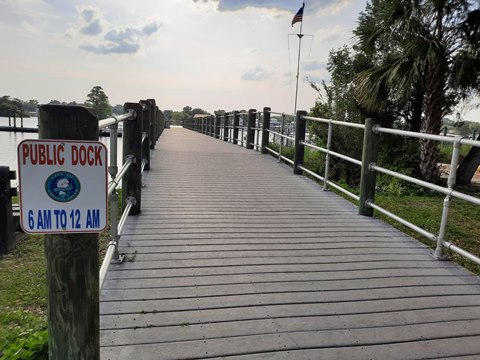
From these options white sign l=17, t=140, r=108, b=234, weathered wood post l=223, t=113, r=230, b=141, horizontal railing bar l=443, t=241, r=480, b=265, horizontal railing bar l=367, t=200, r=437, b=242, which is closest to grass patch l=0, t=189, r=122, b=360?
white sign l=17, t=140, r=108, b=234

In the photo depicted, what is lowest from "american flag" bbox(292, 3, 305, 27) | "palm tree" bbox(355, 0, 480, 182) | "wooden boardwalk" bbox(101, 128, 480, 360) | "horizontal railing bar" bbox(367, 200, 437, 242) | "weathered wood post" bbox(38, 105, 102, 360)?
"wooden boardwalk" bbox(101, 128, 480, 360)

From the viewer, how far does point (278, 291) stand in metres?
2.99

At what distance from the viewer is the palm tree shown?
945cm

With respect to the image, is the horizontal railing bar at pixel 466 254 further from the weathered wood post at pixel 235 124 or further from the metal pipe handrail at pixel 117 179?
the weathered wood post at pixel 235 124

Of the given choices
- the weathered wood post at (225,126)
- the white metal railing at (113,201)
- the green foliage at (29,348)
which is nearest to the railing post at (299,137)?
the white metal railing at (113,201)

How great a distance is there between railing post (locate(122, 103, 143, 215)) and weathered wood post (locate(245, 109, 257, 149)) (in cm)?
781

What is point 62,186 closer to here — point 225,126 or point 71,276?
point 71,276

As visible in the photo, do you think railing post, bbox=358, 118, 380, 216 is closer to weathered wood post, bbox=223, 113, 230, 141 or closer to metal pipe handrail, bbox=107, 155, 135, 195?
metal pipe handrail, bbox=107, 155, 135, 195

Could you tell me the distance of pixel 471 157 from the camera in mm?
12711

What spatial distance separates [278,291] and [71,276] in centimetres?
161

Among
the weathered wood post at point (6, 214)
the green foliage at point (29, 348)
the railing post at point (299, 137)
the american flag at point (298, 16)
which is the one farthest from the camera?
the american flag at point (298, 16)

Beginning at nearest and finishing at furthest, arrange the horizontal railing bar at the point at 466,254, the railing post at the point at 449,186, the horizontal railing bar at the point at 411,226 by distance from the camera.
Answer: the horizontal railing bar at the point at 466,254, the railing post at the point at 449,186, the horizontal railing bar at the point at 411,226

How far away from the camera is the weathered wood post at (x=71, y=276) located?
5.35 feet

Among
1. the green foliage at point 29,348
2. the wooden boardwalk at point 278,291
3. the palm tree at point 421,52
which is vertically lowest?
the green foliage at point 29,348
